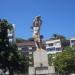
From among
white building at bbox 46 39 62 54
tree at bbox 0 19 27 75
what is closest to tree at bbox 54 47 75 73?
tree at bbox 0 19 27 75

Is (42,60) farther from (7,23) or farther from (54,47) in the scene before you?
(54,47)

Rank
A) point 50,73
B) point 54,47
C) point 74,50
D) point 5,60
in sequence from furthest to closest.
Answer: point 54,47 < point 74,50 < point 5,60 < point 50,73

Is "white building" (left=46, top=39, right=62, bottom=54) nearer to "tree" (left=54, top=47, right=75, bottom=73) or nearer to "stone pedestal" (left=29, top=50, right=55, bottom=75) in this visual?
"tree" (left=54, top=47, right=75, bottom=73)

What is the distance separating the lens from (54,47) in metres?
114

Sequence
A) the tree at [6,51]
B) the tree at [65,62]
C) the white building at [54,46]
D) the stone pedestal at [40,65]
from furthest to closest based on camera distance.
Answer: the white building at [54,46] → the tree at [65,62] → the tree at [6,51] → the stone pedestal at [40,65]

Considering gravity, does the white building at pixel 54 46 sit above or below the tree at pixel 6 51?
above

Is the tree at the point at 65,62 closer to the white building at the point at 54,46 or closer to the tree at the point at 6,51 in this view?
the tree at the point at 6,51

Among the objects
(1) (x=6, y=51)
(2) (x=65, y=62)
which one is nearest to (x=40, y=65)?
(1) (x=6, y=51)

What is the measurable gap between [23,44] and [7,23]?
258 ft

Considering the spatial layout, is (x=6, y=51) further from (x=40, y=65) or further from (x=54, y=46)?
(x=54, y=46)

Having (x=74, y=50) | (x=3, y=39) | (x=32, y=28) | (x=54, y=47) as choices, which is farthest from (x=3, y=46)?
(x=54, y=47)

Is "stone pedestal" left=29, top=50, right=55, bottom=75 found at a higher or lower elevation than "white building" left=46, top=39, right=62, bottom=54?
lower

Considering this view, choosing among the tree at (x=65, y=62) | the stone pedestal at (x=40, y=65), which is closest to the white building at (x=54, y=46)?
the tree at (x=65, y=62)

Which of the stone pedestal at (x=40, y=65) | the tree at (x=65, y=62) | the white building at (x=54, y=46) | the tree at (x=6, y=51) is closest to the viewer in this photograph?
the stone pedestal at (x=40, y=65)
